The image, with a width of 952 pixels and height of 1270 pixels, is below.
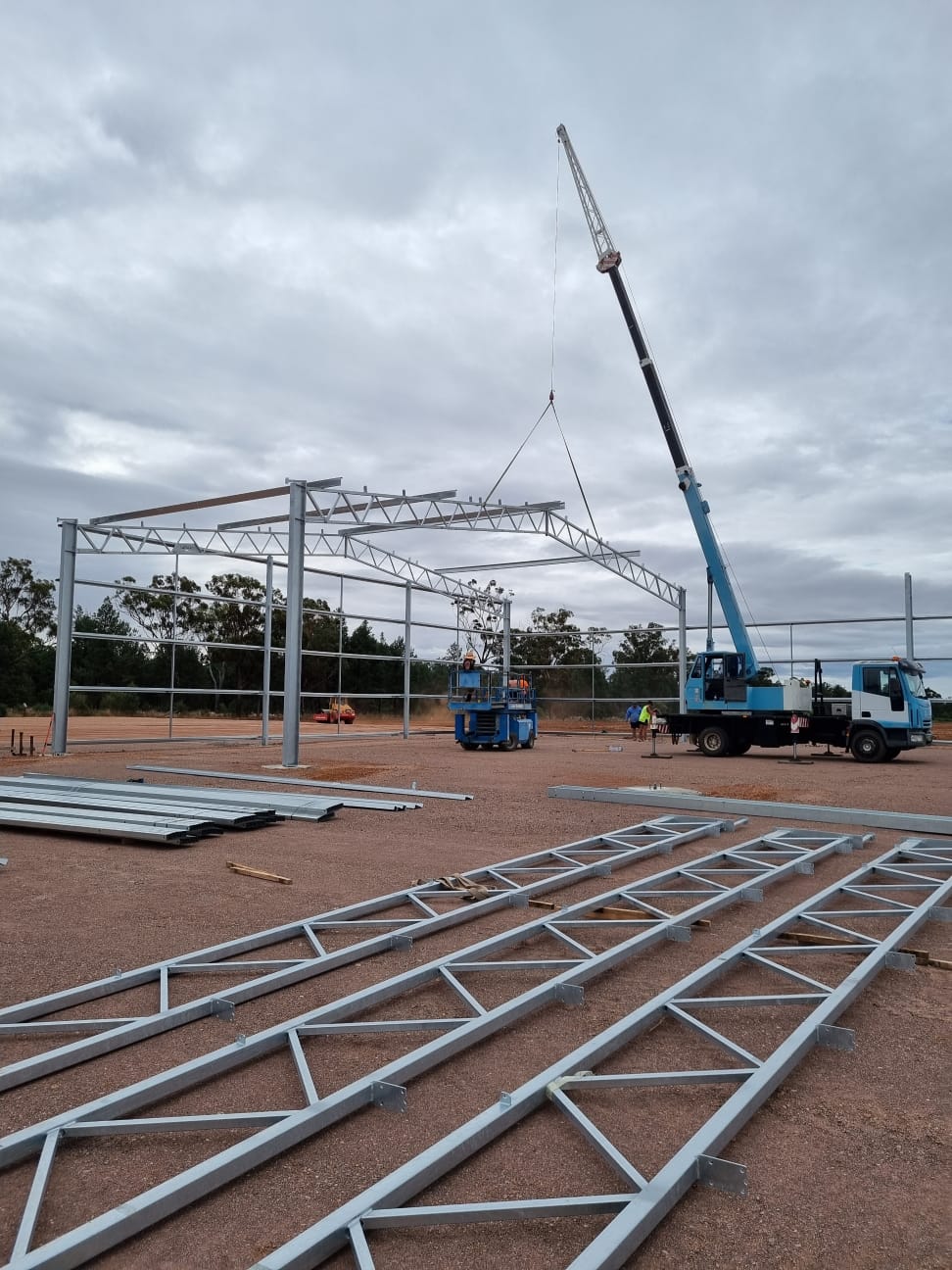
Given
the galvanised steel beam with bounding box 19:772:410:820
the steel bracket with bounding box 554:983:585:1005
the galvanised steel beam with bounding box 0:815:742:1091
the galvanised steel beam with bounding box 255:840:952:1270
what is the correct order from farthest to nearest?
the galvanised steel beam with bounding box 19:772:410:820, the steel bracket with bounding box 554:983:585:1005, the galvanised steel beam with bounding box 0:815:742:1091, the galvanised steel beam with bounding box 255:840:952:1270

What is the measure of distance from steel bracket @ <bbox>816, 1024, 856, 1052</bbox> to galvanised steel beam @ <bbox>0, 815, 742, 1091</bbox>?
254cm

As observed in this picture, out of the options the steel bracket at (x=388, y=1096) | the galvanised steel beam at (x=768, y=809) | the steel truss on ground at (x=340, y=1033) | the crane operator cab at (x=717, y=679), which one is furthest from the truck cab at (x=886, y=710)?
the steel bracket at (x=388, y=1096)

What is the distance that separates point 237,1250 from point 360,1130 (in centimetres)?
76

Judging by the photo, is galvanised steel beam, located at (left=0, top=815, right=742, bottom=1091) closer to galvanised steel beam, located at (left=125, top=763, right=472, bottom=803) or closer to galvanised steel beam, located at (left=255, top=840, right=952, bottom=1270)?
galvanised steel beam, located at (left=255, top=840, right=952, bottom=1270)

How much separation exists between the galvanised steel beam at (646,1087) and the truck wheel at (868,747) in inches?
617

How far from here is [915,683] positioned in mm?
20859

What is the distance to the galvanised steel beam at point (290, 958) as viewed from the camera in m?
4.15

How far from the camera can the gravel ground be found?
275 cm

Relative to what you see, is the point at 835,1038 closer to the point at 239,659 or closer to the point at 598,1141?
the point at 598,1141

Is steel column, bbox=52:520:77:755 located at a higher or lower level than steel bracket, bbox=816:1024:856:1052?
higher

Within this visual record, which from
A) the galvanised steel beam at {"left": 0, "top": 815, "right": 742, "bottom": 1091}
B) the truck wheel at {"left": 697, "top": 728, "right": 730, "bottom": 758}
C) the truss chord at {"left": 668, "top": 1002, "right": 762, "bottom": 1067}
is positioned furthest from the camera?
the truck wheel at {"left": 697, "top": 728, "right": 730, "bottom": 758}

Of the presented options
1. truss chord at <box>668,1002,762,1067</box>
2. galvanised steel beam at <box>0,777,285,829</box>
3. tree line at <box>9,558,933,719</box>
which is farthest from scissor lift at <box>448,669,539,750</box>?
truss chord at <box>668,1002,762,1067</box>

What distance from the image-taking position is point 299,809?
1103 cm

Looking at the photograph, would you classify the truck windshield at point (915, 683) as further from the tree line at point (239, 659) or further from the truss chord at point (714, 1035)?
the truss chord at point (714, 1035)
